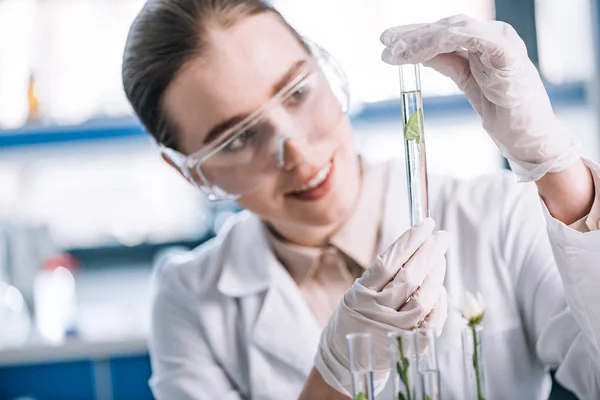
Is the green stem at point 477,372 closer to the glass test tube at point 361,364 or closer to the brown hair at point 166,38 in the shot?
the glass test tube at point 361,364

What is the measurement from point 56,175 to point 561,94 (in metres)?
2.57

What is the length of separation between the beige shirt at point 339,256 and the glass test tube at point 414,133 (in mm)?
576

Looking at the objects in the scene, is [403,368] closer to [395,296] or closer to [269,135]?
[395,296]

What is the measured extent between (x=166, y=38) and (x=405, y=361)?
971 mm

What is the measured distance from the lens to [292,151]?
181 cm

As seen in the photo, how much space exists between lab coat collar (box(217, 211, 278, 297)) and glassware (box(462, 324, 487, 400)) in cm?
91

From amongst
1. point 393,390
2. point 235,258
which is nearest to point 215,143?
point 235,258

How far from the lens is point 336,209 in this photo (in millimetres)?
1921

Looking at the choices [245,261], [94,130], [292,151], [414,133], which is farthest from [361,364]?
[94,130]

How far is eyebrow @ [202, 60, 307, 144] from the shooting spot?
5.91 feet

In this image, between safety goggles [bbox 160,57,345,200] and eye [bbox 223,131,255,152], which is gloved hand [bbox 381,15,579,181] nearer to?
safety goggles [bbox 160,57,345,200]

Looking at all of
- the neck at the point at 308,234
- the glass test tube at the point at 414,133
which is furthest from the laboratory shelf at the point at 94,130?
the glass test tube at the point at 414,133

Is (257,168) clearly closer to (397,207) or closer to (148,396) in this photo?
(397,207)

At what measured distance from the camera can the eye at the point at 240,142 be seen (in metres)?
1.83
